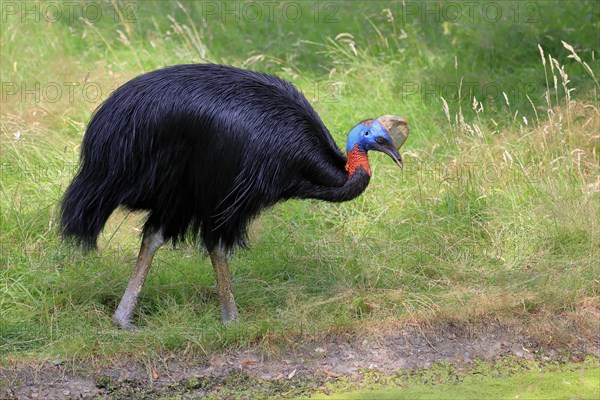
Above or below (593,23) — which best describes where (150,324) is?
below

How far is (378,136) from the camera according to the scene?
5371 mm

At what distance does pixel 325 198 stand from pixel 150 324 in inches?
44.2

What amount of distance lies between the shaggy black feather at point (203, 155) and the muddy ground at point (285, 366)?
2.15 feet

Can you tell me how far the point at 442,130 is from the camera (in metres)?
7.37

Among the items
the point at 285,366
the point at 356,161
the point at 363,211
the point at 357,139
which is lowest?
the point at 285,366

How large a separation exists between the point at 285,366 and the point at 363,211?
1804 mm

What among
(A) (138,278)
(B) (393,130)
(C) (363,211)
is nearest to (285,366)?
(A) (138,278)

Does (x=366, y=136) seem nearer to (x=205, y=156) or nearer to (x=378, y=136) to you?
(x=378, y=136)

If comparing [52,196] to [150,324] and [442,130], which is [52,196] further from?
[442,130]

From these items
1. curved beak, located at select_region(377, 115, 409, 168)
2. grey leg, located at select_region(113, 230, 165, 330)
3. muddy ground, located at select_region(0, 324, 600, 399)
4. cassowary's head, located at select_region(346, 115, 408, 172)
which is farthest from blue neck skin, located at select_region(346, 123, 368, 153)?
grey leg, located at select_region(113, 230, 165, 330)

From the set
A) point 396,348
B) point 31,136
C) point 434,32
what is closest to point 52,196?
point 31,136

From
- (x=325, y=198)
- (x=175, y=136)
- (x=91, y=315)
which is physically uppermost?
(x=175, y=136)

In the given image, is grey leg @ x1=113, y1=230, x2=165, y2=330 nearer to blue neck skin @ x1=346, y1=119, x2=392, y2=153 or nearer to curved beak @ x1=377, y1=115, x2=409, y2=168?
blue neck skin @ x1=346, y1=119, x2=392, y2=153

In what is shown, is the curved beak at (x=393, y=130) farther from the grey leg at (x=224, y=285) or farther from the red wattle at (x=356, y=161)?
the grey leg at (x=224, y=285)
